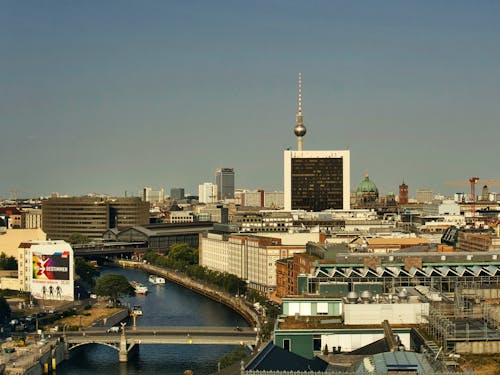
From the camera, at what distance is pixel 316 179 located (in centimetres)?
9838

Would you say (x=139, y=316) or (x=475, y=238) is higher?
(x=475, y=238)

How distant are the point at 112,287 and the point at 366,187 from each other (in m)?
95.7

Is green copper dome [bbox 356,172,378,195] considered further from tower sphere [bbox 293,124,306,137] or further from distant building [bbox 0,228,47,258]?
distant building [bbox 0,228,47,258]

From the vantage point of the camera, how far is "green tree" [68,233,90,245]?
358 ft

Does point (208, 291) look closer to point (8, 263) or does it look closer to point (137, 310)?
point (137, 310)

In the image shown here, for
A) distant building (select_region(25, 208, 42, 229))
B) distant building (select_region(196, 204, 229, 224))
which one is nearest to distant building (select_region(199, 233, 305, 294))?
distant building (select_region(25, 208, 42, 229))

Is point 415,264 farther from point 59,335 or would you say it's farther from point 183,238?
point 183,238

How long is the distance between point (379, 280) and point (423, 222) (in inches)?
2777

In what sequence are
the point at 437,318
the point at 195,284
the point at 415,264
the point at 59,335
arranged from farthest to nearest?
the point at 195,284 → the point at 59,335 → the point at 415,264 → the point at 437,318

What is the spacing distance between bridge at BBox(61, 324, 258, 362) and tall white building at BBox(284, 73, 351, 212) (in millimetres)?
52736

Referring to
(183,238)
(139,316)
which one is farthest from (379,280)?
(183,238)

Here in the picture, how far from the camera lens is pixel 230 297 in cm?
6353

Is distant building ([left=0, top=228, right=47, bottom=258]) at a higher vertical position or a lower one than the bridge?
higher

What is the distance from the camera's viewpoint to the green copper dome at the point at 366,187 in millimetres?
152625
